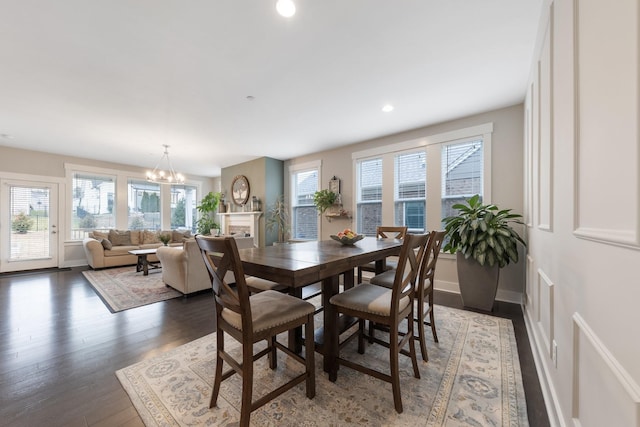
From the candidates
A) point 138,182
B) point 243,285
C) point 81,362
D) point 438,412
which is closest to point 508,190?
point 438,412

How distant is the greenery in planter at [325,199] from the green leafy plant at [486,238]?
240cm

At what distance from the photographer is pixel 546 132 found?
1742 millimetres

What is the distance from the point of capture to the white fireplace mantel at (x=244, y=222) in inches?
236

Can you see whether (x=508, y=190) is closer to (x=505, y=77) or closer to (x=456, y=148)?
(x=456, y=148)

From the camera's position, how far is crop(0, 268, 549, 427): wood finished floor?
4.88 ft

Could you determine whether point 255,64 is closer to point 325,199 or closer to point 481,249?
point 325,199

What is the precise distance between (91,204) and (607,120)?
28.5 ft

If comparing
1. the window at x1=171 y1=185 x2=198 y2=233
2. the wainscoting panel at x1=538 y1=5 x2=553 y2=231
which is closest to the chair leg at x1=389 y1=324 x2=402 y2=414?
the wainscoting panel at x1=538 y1=5 x2=553 y2=231

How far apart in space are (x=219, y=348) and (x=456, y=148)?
13.0 feet

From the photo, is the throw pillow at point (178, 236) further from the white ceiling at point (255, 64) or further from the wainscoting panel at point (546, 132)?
the wainscoting panel at point (546, 132)

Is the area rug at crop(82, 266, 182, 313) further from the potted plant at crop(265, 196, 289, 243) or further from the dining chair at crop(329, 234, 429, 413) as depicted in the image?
the dining chair at crop(329, 234, 429, 413)

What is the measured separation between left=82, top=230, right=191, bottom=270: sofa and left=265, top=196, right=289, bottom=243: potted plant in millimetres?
1961

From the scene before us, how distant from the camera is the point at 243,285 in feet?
4.09

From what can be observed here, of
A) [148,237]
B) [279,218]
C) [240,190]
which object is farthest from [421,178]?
[148,237]
